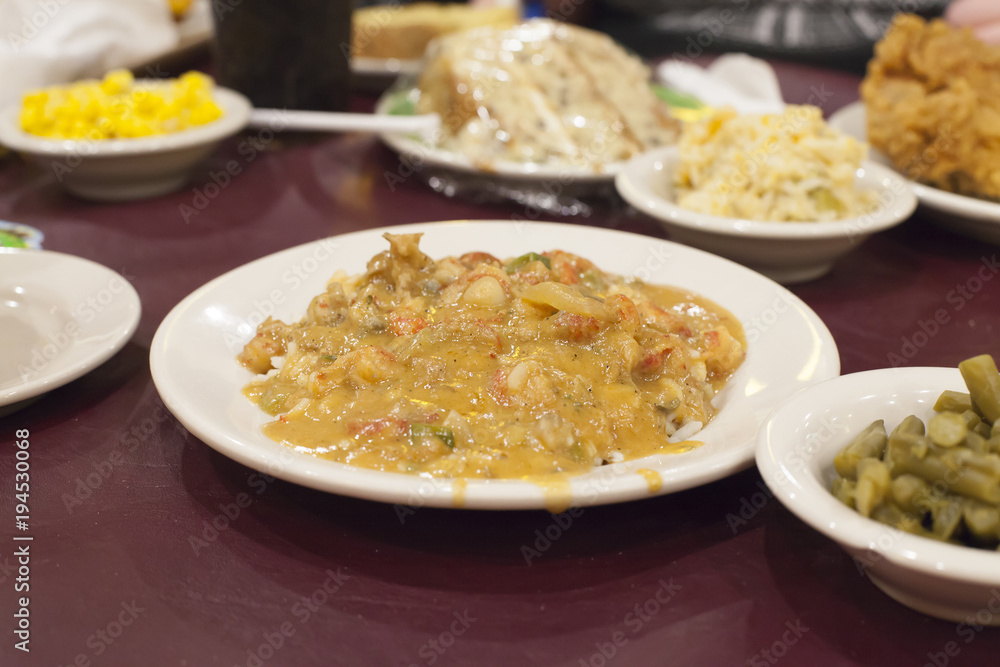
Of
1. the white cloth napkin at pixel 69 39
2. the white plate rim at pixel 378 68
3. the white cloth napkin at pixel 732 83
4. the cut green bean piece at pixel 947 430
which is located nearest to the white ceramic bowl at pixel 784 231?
the cut green bean piece at pixel 947 430

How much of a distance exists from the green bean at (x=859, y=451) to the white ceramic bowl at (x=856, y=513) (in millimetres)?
43

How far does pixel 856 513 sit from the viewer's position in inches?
45.7

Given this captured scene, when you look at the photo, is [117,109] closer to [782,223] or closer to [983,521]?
[782,223]

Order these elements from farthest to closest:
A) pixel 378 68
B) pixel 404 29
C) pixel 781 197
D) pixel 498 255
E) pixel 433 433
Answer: pixel 404 29
pixel 378 68
pixel 781 197
pixel 498 255
pixel 433 433

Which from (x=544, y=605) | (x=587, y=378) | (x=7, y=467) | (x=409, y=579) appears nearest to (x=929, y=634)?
(x=544, y=605)

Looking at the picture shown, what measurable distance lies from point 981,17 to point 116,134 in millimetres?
3688

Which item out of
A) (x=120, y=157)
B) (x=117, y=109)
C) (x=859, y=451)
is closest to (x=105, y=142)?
(x=120, y=157)

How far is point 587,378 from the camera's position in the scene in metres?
1.54

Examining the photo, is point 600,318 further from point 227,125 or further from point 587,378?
point 227,125

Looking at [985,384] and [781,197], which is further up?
[985,384]

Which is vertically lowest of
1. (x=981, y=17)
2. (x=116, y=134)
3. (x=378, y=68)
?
(x=378, y=68)

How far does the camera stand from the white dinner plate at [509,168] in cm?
293

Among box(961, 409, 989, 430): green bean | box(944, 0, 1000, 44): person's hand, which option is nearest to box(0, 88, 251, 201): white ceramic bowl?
box(961, 409, 989, 430): green bean

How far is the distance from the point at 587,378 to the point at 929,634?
687mm
